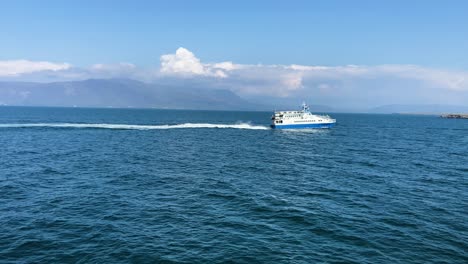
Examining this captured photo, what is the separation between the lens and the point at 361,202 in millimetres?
36500

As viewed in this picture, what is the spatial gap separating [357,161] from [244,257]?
5025cm

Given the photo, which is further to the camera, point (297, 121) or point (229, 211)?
point (297, 121)

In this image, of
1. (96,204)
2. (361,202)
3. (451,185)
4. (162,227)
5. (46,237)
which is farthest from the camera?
(451,185)

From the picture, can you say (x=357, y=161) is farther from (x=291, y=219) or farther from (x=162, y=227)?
(x=162, y=227)

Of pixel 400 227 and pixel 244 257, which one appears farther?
pixel 400 227

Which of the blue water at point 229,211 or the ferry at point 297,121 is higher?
the ferry at point 297,121

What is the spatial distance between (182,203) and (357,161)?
45.5 metres

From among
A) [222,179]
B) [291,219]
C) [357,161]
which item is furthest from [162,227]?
[357,161]

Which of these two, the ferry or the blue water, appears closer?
the blue water

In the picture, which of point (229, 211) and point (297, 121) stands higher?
point (297, 121)

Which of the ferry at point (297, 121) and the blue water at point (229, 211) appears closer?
the blue water at point (229, 211)

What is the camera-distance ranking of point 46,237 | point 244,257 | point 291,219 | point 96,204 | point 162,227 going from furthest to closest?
point 96,204
point 291,219
point 162,227
point 46,237
point 244,257

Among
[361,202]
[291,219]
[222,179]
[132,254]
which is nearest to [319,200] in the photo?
[361,202]

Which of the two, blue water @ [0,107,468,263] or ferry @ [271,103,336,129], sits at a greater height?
ferry @ [271,103,336,129]
